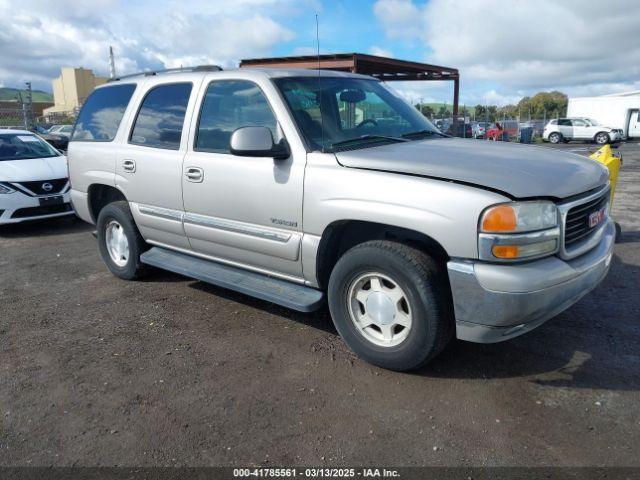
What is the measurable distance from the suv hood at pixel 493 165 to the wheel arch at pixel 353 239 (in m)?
0.39

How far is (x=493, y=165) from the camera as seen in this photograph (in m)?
3.16

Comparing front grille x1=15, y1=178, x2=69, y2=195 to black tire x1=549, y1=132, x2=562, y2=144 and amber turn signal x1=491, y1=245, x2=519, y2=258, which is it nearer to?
amber turn signal x1=491, y1=245, x2=519, y2=258

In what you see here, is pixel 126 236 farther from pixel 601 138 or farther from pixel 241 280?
pixel 601 138

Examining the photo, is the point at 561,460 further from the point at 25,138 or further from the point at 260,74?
the point at 25,138

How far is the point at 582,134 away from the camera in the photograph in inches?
1259

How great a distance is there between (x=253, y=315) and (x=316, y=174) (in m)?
1.53

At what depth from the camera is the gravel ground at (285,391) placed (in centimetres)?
265

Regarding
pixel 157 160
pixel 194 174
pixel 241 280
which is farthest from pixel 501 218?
pixel 157 160

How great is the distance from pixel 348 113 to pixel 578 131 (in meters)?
32.5

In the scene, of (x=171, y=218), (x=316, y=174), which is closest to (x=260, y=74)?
(x=316, y=174)

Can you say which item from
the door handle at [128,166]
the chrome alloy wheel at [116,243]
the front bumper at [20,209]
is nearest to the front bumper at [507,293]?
the door handle at [128,166]

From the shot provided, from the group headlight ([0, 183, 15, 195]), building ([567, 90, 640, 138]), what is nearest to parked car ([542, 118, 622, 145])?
building ([567, 90, 640, 138])

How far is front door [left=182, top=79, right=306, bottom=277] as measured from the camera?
364 cm

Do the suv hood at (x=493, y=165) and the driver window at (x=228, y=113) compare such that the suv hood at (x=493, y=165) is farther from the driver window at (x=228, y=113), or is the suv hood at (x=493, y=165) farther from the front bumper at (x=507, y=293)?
the driver window at (x=228, y=113)
